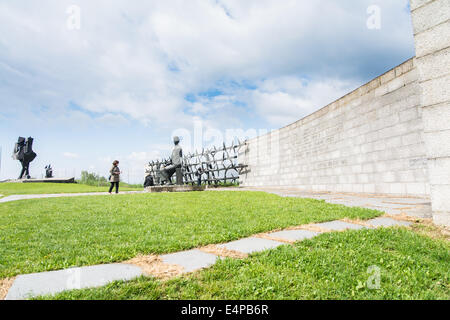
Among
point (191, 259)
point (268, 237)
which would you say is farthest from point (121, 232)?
point (268, 237)

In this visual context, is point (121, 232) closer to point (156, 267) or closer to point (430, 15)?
point (156, 267)

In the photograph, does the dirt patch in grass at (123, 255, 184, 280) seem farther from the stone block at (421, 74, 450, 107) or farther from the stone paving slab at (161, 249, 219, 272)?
the stone block at (421, 74, 450, 107)

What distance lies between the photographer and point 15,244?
8.77ft

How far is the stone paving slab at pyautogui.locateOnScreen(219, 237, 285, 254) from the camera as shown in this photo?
237 centimetres

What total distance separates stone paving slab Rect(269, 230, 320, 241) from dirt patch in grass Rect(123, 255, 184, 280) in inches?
51.5

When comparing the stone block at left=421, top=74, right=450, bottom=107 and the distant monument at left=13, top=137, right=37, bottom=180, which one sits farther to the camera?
the distant monument at left=13, top=137, right=37, bottom=180

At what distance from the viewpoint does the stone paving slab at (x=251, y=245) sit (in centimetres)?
237

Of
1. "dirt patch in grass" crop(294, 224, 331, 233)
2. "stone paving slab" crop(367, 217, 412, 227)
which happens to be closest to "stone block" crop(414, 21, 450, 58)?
"stone paving slab" crop(367, 217, 412, 227)

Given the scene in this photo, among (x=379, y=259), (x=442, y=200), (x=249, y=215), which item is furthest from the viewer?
(x=249, y=215)

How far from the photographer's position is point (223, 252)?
2.30m
